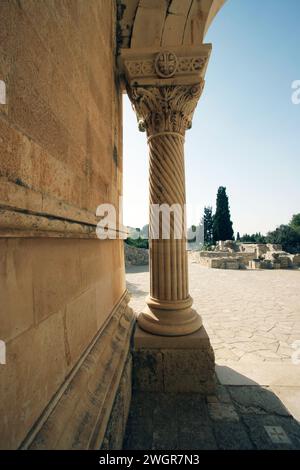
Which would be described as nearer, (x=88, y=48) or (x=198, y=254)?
(x=88, y=48)

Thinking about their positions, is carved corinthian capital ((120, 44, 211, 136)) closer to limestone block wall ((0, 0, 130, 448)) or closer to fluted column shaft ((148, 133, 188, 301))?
fluted column shaft ((148, 133, 188, 301))

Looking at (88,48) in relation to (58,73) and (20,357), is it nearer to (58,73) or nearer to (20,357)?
(58,73)

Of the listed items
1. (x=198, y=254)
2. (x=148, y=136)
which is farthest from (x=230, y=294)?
(x=198, y=254)

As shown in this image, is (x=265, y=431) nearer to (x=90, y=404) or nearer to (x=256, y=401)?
(x=256, y=401)

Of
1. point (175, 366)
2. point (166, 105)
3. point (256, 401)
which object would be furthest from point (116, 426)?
point (166, 105)

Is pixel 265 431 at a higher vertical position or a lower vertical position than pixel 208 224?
lower

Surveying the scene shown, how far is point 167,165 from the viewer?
2.74 m

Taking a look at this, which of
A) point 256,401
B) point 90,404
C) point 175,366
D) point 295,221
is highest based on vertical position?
point 295,221

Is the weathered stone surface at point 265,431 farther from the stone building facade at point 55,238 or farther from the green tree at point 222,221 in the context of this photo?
the green tree at point 222,221

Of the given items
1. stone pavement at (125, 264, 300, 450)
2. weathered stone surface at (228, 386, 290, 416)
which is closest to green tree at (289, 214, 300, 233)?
stone pavement at (125, 264, 300, 450)

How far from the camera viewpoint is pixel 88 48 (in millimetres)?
1864

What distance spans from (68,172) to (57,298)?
0.77m

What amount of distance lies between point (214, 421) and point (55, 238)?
216cm

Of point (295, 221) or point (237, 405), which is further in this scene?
point (295, 221)
